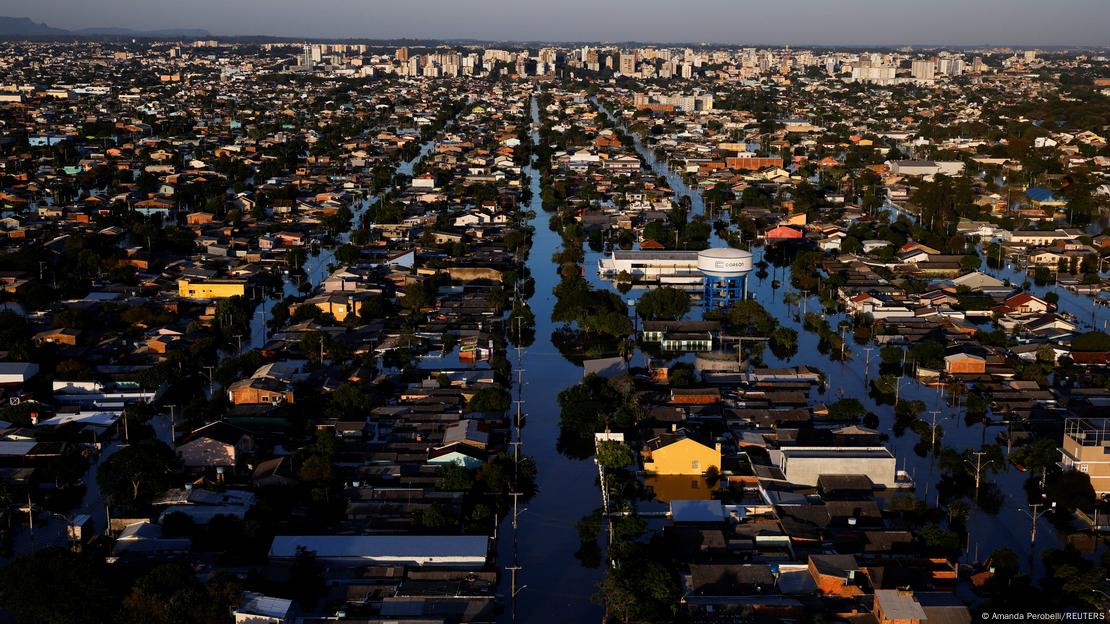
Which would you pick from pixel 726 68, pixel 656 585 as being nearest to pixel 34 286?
pixel 656 585

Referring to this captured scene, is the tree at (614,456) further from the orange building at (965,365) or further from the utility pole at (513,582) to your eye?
the orange building at (965,365)

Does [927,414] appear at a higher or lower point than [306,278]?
lower

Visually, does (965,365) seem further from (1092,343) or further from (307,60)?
(307,60)

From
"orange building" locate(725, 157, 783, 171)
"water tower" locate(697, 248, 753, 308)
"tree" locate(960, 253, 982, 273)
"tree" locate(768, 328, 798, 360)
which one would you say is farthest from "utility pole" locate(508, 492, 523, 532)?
"orange building" locate(725, 157, 783, 171)

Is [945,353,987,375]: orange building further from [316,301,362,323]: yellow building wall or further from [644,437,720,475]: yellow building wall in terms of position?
[316,301,362,323]: yellow building wall

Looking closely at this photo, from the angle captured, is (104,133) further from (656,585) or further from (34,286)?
(656,585)

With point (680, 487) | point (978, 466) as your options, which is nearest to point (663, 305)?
point (680, 487)

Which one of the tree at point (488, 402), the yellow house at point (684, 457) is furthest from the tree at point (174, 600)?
the tree at point (488, 402)
